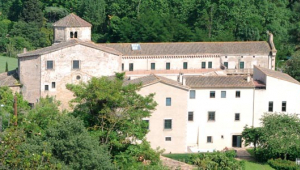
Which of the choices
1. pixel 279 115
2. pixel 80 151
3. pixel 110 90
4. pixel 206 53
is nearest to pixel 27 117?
pixel 110 90

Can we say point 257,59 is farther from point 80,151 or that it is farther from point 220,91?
point 80,151

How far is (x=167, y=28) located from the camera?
88562mm

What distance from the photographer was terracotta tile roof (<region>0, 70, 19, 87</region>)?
6556cm

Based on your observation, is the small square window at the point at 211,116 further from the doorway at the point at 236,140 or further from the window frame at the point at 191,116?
the doorway at the point at 236,140

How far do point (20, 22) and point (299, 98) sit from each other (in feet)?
156

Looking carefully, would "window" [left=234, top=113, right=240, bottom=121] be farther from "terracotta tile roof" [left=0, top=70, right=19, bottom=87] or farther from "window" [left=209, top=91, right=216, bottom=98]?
"terracotta tile roof" [left=0, top=70, right=19, bottom=87]

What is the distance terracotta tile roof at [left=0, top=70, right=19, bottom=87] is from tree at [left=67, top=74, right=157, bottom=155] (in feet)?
57.6

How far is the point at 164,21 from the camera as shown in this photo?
90.2 meters

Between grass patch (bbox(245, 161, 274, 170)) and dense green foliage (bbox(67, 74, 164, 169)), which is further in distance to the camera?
grass patch (bbox(245, 161, 274, 170))

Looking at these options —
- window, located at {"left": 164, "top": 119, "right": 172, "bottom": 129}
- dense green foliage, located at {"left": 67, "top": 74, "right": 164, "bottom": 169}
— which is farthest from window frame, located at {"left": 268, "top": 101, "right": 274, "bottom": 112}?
dense green foliage, located at {"left": 67, "top": 74, "right": 164, "bottom": 169}

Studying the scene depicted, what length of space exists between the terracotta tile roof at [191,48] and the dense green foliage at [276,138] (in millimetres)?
16552

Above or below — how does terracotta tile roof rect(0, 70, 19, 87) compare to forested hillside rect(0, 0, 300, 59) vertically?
below

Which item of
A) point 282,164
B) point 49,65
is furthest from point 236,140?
point 49,65

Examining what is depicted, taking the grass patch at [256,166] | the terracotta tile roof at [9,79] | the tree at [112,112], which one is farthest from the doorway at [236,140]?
the terracotta tile roof at [9,79]
